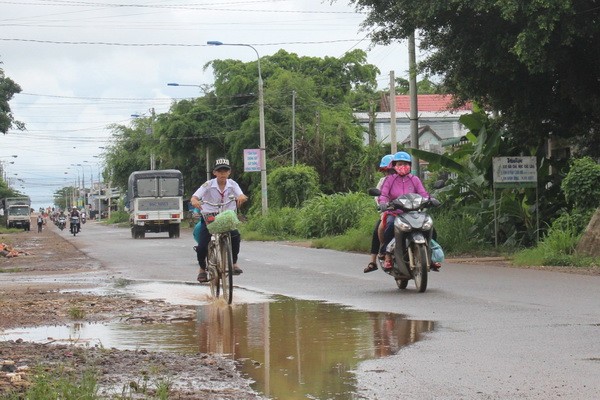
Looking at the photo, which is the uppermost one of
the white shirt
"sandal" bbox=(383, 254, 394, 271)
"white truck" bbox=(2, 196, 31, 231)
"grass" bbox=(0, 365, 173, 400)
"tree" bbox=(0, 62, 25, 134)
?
"tree" bbox=(0, 62, 25, 134)

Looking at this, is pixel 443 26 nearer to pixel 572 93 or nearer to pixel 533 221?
pixel 572 93

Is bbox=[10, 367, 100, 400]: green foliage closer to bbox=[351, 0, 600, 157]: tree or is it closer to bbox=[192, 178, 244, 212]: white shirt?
bbox=[192, 178, 244, 212]: white shirt

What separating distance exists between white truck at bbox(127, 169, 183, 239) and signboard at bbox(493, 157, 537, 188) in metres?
29.1

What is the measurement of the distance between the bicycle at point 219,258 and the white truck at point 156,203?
36.1 meters

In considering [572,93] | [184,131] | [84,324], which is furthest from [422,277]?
[184,131]

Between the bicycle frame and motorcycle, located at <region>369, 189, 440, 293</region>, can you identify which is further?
motorcycle, located at <region>369, 189, 440, 293</region>

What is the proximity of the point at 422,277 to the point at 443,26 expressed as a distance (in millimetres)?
10581

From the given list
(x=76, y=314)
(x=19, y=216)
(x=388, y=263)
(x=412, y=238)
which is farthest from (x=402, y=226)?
(x=19, y=216)

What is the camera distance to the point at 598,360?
7.45 metres

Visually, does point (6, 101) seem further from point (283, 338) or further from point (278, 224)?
point (283, 338)

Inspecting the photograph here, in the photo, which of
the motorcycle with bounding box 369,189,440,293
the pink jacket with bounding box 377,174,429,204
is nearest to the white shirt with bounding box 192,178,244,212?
the motorcycle with bounding box 369,189,440,293

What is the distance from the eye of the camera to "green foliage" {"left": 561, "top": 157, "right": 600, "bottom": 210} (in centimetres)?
2111

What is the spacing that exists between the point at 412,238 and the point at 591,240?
6.62 meters

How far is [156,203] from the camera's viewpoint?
5044 centimetres
